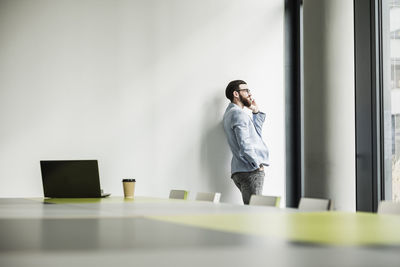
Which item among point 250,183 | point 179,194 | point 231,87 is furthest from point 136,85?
point 179,194

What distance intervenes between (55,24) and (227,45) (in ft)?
6.96

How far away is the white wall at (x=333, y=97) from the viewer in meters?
5.86

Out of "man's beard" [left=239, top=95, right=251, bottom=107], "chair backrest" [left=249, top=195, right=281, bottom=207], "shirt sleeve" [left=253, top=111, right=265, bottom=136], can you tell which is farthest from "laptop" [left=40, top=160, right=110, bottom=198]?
"shirt sleeve" [left=253, top=111, right=265, bottom=136]

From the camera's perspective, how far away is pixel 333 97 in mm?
5867

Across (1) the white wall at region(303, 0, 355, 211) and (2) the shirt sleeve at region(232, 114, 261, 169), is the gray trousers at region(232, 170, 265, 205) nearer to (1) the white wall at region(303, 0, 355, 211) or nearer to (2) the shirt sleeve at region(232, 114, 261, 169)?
(2) the shirt sleeve at region(232, 114, 261, 169)

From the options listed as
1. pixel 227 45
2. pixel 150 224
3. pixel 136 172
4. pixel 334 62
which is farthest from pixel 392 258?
pixel 227 45

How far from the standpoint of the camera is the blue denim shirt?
6.99m

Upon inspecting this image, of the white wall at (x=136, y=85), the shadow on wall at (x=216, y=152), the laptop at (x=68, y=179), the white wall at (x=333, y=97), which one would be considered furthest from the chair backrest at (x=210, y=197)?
the shadow on wall at (x=216, y=152)

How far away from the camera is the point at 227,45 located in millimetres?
7762

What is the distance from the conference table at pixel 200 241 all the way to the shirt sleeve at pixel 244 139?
421 cm

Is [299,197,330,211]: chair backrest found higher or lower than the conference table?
lower

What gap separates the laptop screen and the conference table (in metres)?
2.29

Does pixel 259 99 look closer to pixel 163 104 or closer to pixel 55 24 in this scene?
pixel 163 104

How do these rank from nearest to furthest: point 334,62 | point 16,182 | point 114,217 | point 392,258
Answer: point 392,258
point 114,217
point 334,62
point 16,182
